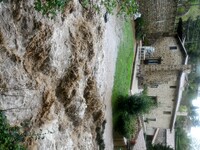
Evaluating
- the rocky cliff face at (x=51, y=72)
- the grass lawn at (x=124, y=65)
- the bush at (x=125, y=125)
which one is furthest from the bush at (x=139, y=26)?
the rocky cliff face at (x=51, y=72)

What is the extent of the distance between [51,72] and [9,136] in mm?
3972

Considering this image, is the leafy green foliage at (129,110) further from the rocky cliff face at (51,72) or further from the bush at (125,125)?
the rocky cliff face at (51,72)

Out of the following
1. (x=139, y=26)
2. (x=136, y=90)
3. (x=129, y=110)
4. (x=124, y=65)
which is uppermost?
(x=139, y=26)

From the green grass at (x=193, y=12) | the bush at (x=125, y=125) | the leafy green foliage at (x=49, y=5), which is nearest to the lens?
the leafy green foliage at (x=49, y=5)

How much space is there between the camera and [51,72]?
1366 centimetres

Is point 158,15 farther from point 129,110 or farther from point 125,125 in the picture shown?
point 125,125

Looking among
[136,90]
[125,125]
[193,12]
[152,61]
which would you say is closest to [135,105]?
[125,125]

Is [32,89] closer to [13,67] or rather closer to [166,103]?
[13,67]

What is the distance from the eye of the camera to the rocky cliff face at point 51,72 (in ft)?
36.1

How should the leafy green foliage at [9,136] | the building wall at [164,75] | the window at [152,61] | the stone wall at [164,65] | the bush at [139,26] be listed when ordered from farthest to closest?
the window at [152,61] < the bush at [139,26] < the building wall at [164,75] < the stone wall at [164,65] < the leafy green foliage at [9,136]

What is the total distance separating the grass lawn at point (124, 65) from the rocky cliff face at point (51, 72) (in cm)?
503

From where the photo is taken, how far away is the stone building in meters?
29.1

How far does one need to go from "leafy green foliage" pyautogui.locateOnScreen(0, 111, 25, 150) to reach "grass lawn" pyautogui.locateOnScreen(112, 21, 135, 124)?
42.4 feet

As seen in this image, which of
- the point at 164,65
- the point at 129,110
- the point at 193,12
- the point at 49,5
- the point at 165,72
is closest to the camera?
the point at 49,5
